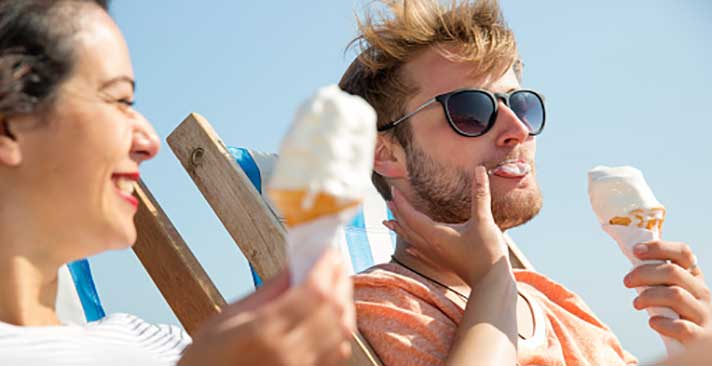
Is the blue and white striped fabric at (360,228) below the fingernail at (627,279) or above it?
below

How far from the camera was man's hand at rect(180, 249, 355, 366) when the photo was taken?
79cm

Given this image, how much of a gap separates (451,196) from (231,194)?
63cm

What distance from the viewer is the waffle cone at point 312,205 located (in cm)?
84

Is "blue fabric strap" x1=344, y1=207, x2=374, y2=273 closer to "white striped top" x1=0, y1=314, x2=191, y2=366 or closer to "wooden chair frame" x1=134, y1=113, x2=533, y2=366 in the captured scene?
"wooden chair frame" x1=134, y1=113, x2=533, y2=366

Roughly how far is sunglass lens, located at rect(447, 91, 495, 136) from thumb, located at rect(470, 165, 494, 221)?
0.79ft

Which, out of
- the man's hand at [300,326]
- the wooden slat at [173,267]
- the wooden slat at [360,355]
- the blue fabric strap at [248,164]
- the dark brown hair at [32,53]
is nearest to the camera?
the man's hand at [300,326]

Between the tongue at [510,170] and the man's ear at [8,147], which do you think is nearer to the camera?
the man's ear at [8,147]

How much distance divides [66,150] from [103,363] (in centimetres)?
37

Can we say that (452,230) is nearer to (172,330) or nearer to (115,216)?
(172,330)

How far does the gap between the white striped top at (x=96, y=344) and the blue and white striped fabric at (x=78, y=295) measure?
0.50 m

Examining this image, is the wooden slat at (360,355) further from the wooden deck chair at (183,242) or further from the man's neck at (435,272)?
the man's neck at (435,272)

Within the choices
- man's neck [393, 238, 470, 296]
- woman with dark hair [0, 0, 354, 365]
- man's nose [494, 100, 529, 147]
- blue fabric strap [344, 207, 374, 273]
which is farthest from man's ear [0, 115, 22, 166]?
blue fabric strap [344, 207, 374, 273]

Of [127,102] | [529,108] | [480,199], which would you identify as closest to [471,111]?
[529,108]

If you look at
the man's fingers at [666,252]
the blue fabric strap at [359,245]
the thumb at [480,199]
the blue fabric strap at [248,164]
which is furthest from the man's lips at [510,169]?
the blue fabric strap at [248,164]
